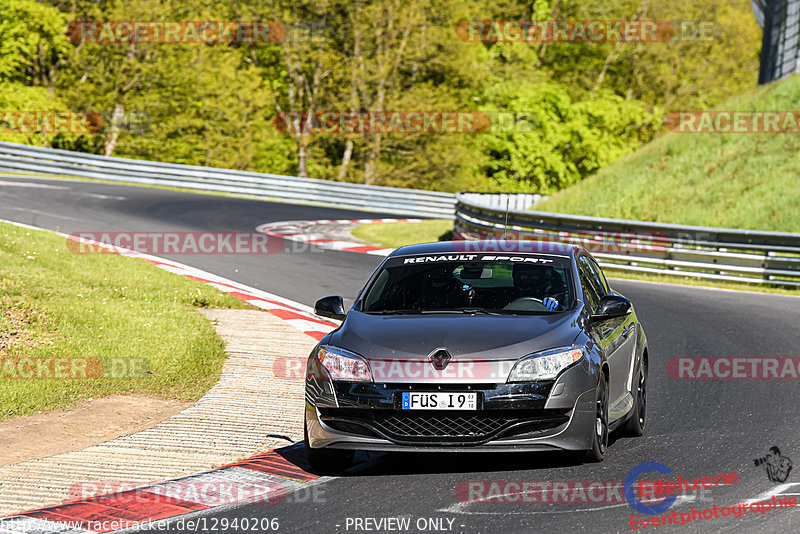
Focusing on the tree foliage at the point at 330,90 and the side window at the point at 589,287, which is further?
the tree foliage at the point at 330,90

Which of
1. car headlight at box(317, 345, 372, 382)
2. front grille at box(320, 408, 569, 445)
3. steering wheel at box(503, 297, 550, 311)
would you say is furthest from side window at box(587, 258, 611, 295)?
car headlight at box(317, 345, 372, 382)

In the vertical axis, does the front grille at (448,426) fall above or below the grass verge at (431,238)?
above

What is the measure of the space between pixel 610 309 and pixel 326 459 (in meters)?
2.29

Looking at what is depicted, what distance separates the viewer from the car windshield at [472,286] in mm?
7699

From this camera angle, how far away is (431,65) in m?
52.2

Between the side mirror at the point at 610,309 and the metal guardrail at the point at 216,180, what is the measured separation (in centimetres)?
2915

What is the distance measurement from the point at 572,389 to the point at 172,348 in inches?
227

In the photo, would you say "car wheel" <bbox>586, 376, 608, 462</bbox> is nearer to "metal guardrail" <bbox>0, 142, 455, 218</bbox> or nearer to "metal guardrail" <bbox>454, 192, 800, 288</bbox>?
"metal guardrail" <bbox>454, 192, 800, 288</bbox>

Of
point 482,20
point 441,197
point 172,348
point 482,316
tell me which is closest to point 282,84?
point 482,20

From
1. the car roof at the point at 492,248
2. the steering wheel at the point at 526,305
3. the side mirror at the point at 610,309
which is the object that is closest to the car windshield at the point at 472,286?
the steering wheel at the point at 526,305

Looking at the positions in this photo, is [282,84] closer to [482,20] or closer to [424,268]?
[482,20]

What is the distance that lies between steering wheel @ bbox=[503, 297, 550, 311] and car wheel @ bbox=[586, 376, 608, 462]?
2.33 ft

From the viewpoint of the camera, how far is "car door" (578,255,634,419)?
7602 millimetres

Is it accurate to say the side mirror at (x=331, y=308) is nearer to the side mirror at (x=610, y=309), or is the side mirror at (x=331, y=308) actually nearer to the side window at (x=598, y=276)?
the side mirror at (x=610, y=309)
